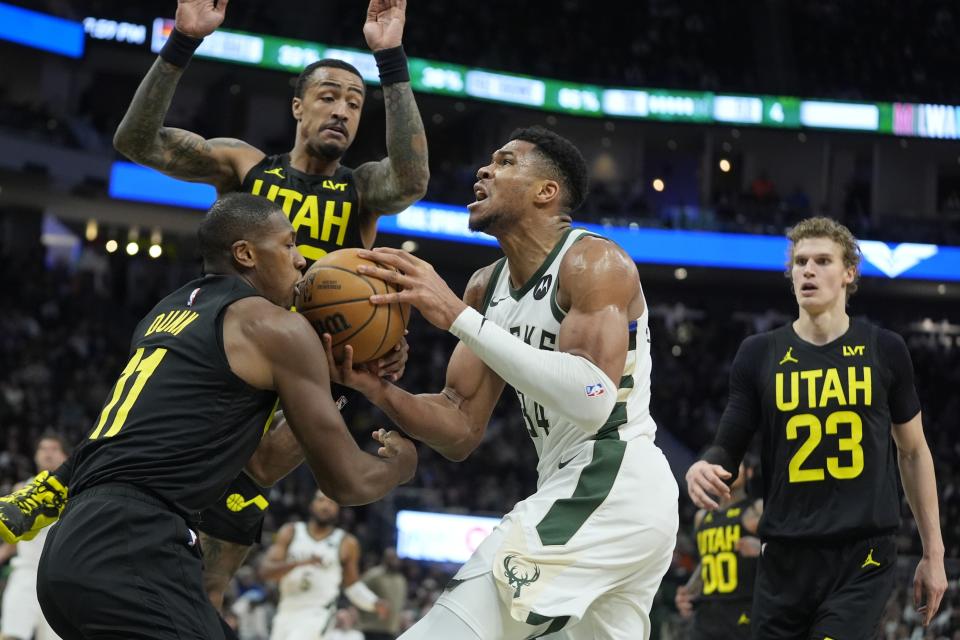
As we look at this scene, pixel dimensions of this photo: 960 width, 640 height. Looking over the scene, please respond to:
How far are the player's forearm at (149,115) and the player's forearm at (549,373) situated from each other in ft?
6.69

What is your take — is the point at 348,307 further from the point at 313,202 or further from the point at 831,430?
the point at 831,430

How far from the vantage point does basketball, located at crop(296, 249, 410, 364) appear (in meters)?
4.03

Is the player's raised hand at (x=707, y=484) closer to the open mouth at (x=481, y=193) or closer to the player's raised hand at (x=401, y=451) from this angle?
the player's raised hand at (x=401, y=451)

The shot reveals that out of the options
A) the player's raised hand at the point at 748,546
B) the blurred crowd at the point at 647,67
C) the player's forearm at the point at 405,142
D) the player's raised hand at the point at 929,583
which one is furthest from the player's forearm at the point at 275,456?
the blurred crowd at the point at 647,67

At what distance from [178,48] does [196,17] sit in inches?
6.4

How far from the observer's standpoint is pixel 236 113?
3028 centimetres

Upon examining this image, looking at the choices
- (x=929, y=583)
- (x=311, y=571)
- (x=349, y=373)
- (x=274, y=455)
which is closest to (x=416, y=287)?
(x=349, y=373)

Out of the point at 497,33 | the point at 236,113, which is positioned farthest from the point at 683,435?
the point at 236,113

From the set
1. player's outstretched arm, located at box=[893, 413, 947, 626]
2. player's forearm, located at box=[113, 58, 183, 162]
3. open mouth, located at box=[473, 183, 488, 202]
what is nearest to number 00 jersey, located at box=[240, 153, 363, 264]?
player's forearm, located at box=[113, 58, 183, 162]

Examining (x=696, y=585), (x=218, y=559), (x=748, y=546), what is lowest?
(x=696, y=585)

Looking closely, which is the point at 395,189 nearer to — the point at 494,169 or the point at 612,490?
the point at 494,169

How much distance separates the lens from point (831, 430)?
5.12m

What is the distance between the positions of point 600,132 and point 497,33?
4079 millimetres

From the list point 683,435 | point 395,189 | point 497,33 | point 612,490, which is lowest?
point 683,435
